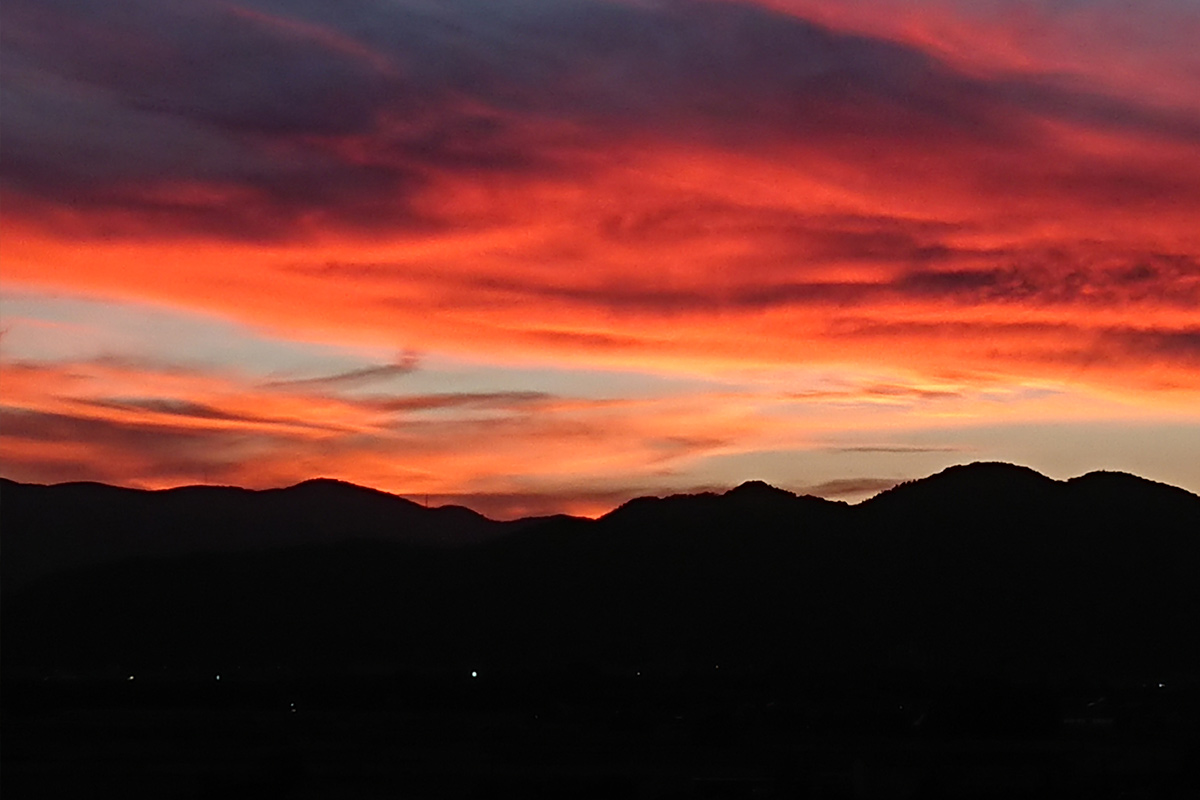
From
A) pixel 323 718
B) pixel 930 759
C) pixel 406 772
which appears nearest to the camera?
pixel 406 772

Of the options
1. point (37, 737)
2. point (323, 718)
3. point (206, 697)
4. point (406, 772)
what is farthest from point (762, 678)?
point (406, 772)

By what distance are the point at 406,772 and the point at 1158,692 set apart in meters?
93.6

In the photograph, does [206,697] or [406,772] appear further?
[206,697]

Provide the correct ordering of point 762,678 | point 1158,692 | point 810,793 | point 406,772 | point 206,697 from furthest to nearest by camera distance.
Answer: point 762,678 < point 1158,692 < point 206,697 < point 406,772 < point 810,793

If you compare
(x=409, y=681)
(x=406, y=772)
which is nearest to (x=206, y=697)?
(x=409, y=681)

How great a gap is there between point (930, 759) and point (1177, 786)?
18.0 metres

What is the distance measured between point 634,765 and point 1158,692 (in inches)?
3416

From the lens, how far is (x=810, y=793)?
50.0 m

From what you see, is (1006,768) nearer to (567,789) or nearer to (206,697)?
(567,789)

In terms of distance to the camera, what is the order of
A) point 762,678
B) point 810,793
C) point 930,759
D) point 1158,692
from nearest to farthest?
point 810,793
point 930,759
point 1158,692
point 762,678

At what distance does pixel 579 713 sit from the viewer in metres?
103

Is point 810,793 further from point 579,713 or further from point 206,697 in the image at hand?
point 206,697

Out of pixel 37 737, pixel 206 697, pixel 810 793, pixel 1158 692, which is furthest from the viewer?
pixel 1158 692

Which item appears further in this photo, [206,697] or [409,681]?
[409,681]
